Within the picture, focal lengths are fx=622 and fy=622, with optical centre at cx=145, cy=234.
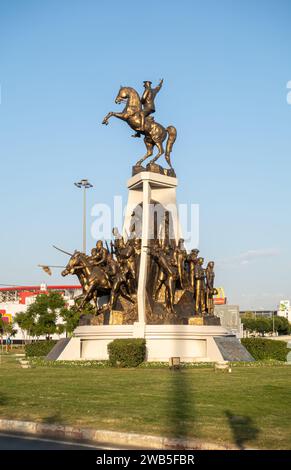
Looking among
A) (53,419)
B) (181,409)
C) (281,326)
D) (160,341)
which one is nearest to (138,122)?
(160,341)

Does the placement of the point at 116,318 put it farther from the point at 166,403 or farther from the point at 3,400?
the point at 166,403

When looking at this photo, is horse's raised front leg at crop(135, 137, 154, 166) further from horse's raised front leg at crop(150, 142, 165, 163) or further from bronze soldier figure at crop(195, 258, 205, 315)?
bronze soldier figure at crop(195, 258, 205, 315)

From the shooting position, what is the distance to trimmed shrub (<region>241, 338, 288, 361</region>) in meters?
28.0

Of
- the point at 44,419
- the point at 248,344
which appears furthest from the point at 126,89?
the point at 44,419

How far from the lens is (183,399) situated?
12.2m

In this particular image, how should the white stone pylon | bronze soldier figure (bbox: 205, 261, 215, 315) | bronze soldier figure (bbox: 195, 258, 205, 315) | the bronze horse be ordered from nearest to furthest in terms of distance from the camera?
1. the bronze horse
2. the white stone pylon
3. bronze soldier figure (bbox: 195, 258, 205, 315)
4. bronze soldier figure (bbox: 205, 261, 215, 315)

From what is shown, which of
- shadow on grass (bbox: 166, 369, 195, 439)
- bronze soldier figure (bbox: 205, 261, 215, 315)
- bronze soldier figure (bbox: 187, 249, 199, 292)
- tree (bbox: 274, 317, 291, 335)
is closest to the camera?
shadow on grass (bbox: 166, 369, 195, 439)

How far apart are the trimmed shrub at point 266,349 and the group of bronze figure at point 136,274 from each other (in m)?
2.56

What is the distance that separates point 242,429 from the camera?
28.9ft

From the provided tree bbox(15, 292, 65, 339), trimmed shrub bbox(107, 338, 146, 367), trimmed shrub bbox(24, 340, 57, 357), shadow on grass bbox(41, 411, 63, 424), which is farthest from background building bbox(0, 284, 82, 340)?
shadow on grass bbox(41, 411, 63, 424)

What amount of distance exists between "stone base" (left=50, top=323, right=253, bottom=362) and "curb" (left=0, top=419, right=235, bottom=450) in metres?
15.7

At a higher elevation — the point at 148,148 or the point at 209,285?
the point at 148,148

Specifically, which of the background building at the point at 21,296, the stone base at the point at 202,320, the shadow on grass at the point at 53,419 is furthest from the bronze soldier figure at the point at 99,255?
the background building at the point at 21,296

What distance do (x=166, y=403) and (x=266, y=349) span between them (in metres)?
17.4
